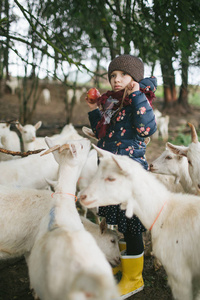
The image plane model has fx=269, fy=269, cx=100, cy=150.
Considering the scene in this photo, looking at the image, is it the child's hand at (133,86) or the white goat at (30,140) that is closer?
the child's hand at (133,86)

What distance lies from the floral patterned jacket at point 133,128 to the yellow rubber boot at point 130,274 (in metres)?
1.01

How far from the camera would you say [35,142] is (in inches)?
248

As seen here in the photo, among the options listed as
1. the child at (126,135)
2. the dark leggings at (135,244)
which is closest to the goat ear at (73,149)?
the child at (126,135)

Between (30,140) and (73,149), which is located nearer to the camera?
(73,149)

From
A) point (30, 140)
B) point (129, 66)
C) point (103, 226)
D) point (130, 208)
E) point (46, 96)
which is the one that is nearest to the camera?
point (130, 208)

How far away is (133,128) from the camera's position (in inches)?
112

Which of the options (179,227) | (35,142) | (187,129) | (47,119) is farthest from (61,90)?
(179,227)

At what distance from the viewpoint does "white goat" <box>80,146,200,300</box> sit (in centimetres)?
217

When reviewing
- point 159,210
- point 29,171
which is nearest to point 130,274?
point 159,210

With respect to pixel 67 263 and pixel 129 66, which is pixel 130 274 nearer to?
pixel 67 263

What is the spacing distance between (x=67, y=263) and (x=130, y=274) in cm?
141

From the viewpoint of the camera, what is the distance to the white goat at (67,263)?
1576 mm

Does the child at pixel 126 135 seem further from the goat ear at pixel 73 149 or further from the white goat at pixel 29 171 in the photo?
the white goat at pixel 29 171

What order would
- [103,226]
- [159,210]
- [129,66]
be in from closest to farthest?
[159,210], [129,66], [103,226]
